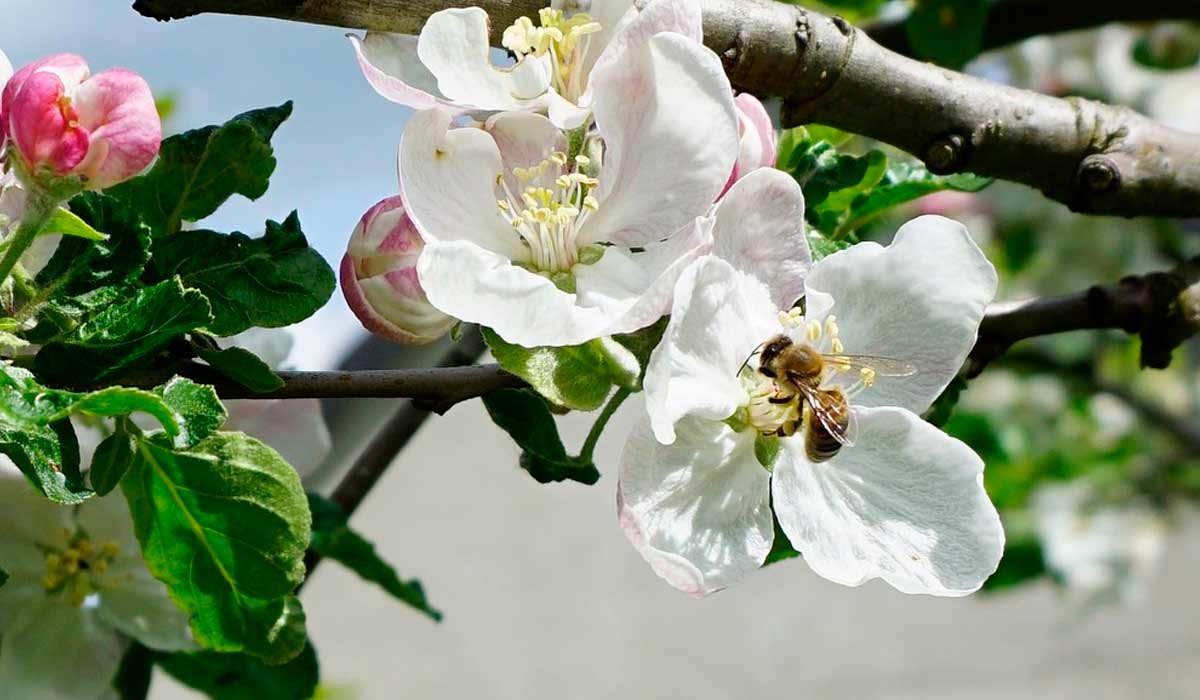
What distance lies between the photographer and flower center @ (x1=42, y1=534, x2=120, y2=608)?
718 millimetres

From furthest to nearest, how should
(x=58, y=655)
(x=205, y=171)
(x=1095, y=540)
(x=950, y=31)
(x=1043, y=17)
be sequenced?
(x=1095, y=540)
(x=1043, y=17)
(x=950, y=31)
(x=58, y=655)
(x=205, y=171)

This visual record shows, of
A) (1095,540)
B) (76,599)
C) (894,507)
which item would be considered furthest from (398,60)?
(1095,540)

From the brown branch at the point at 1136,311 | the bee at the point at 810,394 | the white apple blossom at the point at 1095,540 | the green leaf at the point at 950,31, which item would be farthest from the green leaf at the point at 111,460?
the white apple blossom at the point at 1095,540

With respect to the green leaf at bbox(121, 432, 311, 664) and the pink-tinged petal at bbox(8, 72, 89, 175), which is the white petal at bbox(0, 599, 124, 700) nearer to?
the green leaf at bbox(121, 432, 311, 664)

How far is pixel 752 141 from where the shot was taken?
0.55 m

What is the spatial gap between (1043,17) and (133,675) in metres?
0.99

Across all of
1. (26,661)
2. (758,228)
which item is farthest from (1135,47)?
(26,661)

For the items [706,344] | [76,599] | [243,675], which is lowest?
[243,675]

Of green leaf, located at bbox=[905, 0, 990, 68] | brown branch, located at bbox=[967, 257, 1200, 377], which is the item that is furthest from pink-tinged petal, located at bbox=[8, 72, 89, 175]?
green leaf, located at bbox=[905, 0, 990, 68]

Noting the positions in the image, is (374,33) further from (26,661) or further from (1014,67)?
(1014,67)

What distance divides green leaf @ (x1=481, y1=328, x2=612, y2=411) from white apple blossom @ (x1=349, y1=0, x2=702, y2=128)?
0.08 metres

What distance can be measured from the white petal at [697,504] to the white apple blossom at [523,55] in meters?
0.12

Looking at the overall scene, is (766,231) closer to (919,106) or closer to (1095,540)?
(919,106)

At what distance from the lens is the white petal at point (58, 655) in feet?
2.27
